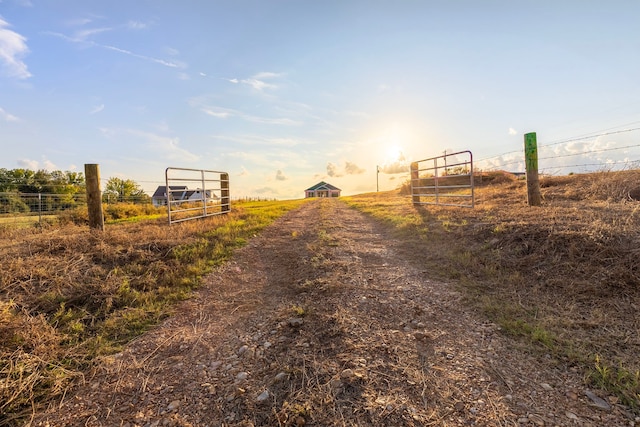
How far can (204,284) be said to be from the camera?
4066 mm

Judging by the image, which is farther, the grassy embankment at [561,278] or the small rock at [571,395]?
the grassy embankment at [561,278]

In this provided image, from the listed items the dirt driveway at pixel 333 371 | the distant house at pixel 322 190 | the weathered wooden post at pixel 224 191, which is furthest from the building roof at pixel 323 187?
the dirt driveway at pixel 333 371

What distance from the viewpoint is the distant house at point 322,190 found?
55219 mm

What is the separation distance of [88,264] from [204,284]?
185cm

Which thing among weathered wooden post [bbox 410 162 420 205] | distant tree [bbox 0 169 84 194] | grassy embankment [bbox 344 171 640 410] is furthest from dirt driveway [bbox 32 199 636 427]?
distant tree [bbox 0 169 84 194]

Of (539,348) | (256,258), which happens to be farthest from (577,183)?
(256,258)

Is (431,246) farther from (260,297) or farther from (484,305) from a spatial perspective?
(260,297)

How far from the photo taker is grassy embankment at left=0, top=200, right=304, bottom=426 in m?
2.12

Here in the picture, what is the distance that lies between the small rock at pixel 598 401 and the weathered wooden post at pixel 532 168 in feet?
20.9

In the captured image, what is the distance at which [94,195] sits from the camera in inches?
272

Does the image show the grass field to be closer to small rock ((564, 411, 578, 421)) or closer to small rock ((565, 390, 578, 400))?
small rock ((565, 390, 578, 400))

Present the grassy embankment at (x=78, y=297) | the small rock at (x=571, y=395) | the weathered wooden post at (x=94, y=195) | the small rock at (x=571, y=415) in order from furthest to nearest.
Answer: the weathered wooden post at (x=94, y=195), the grassy embankment at (x=78, y=297), the small rock at (x=571, y=395), the small rock at (x=571, y=415)

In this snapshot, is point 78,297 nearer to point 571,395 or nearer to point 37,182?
point 571,395

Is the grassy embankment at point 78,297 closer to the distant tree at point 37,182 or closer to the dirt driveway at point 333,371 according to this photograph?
the dirt driveway at point 333,371
